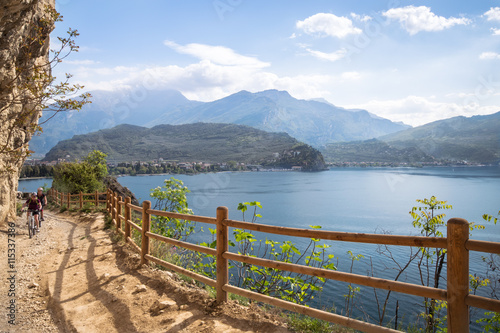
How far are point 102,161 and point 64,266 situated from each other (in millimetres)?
27474

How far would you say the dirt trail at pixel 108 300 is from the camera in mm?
4234

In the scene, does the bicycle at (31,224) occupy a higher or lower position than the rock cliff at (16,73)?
lower

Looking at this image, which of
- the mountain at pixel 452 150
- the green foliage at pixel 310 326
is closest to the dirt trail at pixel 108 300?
the green foliage at pixel 310 326

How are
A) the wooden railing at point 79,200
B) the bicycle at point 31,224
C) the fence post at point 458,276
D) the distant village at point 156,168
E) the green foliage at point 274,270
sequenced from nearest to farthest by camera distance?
the fence post at point 458,276
the green foliage at point 274,270
the bicycle at point 31,224
the wooden railing at point 79,200
the distant village at point 156,168

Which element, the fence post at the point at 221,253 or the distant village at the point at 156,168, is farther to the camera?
the distant village at the point at 156,168

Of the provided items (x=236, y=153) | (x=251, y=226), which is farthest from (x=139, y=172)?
(x=251, y=226)

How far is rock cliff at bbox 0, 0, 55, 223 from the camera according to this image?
7.64m

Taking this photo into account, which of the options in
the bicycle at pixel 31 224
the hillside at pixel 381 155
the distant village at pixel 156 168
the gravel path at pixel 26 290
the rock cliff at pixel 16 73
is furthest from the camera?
the hillside at pixel 381 155

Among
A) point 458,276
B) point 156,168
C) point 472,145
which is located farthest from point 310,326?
point 472,145

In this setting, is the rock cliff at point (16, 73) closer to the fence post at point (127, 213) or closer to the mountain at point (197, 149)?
the fence post at point (127, 213)

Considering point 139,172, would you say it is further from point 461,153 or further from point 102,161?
point 461,153

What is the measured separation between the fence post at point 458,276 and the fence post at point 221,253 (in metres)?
2.71

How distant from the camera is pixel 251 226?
423 centimetres

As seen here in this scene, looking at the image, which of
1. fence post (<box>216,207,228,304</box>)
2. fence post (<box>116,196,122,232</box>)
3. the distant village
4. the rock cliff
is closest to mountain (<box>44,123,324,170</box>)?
the distant village
